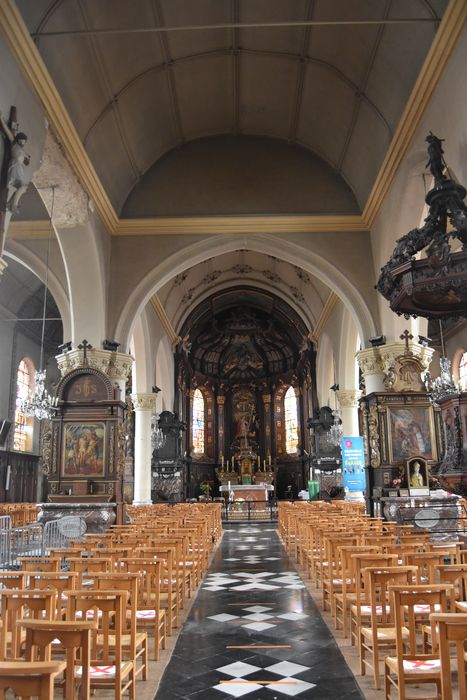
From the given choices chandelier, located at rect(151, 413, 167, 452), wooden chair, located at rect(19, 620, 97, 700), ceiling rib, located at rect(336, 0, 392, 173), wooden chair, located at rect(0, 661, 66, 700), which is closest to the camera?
wooden chair, located at rect(0, 661, 66, 700)

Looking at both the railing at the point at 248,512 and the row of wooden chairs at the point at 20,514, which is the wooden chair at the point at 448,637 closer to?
the row of wooden chairs at the point at 20,514

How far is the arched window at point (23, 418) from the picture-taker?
82.9ft

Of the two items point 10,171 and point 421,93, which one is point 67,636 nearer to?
point 10,171

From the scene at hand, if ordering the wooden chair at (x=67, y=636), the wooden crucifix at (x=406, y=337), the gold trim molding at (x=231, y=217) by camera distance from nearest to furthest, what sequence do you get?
the wooden chair at (x=67, y=636) → the gold trim molding at (x=231, y=217) → the wooden crucifix at (x=406, y=337)

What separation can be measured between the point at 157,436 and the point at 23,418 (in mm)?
5759

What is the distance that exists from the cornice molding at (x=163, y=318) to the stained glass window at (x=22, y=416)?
249 inches

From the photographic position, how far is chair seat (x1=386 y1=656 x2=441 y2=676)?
3836 mm

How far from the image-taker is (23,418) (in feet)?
85.4

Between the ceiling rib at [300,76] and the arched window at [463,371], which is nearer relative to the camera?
the ceiling rib at [300,76]

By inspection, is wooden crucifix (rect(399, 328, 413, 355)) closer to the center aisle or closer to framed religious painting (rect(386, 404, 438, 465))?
framed religious painting (rect(386, 404, 438, 465))

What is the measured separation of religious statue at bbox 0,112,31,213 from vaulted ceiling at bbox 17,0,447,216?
245cm

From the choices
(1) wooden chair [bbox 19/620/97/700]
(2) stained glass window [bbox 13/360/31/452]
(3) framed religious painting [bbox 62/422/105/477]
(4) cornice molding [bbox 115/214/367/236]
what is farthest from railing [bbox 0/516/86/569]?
(2) stained glass window [bbox 13/360/31/452]

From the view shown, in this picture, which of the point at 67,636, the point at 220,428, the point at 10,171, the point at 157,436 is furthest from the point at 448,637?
the point at 220,428

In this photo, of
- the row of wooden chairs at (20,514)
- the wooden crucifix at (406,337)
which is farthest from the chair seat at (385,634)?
the row of wooden chairs at (20,514)
